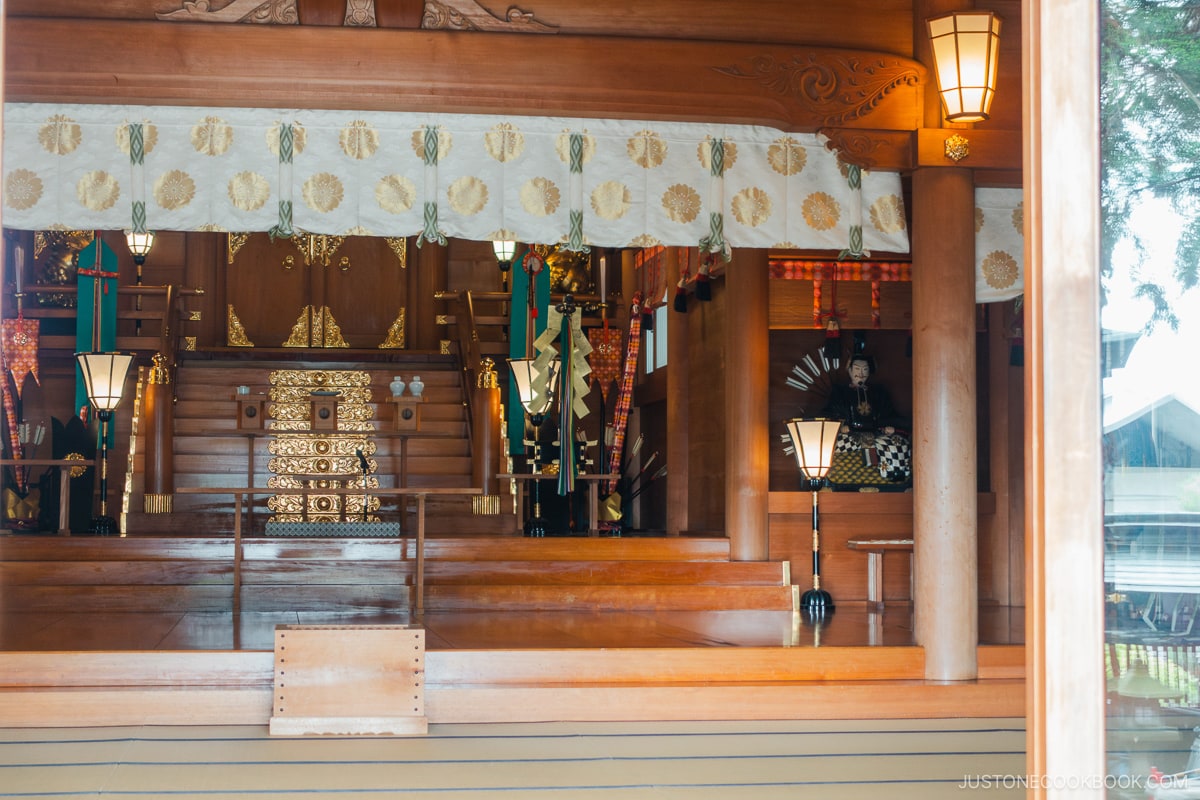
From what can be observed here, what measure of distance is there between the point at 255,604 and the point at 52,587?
120cm

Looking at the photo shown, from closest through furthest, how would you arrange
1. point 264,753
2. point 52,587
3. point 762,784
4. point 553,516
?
point 762,784, point 264,753, point 52,587, point 553,516

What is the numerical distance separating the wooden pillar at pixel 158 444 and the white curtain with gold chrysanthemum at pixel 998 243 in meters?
6.09

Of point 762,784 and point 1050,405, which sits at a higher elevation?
point 1050,405

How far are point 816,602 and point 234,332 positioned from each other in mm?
7747

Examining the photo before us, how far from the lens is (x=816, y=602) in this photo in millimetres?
7891

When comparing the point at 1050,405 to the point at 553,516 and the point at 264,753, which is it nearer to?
the point at 264,753

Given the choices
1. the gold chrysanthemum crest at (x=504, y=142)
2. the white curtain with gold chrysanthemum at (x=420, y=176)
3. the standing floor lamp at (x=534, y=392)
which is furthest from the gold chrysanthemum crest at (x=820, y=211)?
the standing floor lamp at (x=534, y=392)

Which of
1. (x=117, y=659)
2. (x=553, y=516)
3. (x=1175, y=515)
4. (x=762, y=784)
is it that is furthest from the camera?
(x=553, y=516)

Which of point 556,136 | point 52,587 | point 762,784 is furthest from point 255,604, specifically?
point 762,784

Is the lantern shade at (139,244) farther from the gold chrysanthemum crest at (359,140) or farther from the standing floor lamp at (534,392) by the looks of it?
the gold chrysanthemum crest at (359,140)

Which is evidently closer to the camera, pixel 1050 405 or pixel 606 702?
pixel 1050 405

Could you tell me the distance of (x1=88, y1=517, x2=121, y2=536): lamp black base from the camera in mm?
8834

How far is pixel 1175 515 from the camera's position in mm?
2723

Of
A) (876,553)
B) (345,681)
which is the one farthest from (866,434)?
(345,681)
